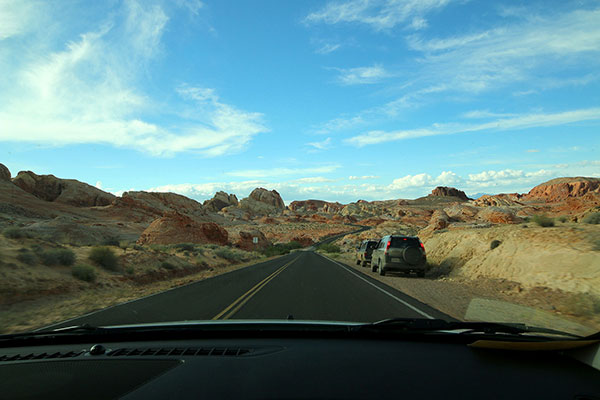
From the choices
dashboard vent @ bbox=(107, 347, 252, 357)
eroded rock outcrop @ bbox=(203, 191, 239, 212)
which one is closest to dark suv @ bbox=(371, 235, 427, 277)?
dashboard vent @ bbox=(107, 347, 252, 357)

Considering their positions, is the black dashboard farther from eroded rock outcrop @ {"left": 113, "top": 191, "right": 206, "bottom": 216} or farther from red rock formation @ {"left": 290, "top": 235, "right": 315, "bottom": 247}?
eroded rock outcrop @ {"left": 113, "top": 191, "right": 206, "bottom": 216}

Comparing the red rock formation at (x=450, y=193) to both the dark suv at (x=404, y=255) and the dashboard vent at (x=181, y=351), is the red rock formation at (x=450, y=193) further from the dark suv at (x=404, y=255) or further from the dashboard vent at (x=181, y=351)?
the dashboard vent at (x=181, y=351)

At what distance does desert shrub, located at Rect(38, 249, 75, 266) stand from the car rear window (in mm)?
14775

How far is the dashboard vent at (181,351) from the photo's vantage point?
3.48 metres

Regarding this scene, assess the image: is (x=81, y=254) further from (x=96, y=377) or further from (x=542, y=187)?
(x=542, y=187)

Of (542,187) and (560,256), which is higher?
(542,187)

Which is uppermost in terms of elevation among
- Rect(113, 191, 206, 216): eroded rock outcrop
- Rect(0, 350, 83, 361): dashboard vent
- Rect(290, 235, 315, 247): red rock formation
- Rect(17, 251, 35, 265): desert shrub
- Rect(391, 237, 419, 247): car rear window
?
Rect(113, 191, 206, 216): eroded rock outcrop

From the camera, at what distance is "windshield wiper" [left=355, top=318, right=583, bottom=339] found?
11.6 ft

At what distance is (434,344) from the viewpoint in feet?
12.0

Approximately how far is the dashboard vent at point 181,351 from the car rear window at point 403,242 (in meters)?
15.3

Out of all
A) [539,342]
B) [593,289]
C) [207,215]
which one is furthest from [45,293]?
[207,215]

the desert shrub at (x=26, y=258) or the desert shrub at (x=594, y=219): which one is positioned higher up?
the desert shrub at (x=594, y=219)

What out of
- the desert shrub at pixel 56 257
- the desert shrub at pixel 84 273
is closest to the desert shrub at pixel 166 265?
the desert shrub at pixel 56 257

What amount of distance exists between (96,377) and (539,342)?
370 centimetres
